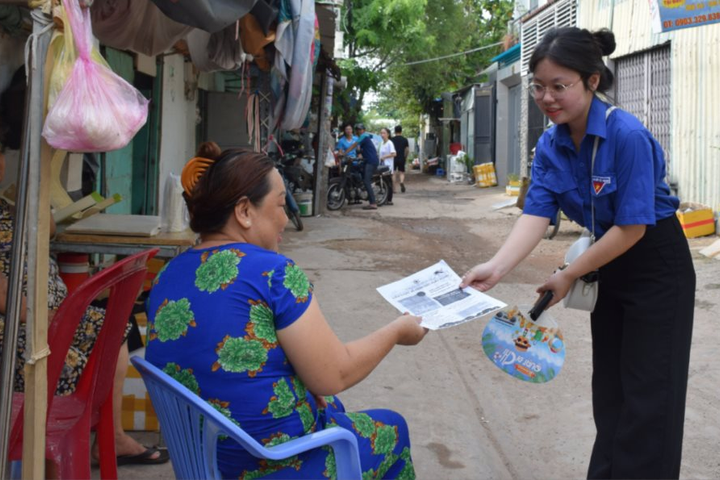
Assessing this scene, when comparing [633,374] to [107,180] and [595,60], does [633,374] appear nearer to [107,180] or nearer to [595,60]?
[595,60]

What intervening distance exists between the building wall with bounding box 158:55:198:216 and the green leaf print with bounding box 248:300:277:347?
6231 millimetres

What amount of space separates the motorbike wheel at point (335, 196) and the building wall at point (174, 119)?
16.4ft

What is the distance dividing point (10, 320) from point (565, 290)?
171 cm

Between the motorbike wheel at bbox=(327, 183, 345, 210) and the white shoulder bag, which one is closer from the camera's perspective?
the white shoulder bag

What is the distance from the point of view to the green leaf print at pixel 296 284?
1990 millimetres

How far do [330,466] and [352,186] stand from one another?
1406 centimetres

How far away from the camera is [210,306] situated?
2006mm

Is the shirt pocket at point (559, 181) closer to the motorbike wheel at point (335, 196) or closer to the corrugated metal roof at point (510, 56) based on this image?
the motorbike wheel at point (335, 196)

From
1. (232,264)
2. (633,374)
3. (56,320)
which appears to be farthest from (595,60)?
(56,320)

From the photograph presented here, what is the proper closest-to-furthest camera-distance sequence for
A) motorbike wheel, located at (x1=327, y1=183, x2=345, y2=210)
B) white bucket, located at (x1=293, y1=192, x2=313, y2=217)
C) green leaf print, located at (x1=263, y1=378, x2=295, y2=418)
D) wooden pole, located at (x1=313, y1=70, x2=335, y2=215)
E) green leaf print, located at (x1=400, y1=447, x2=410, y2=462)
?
green leaf print, located at (x1=263, y1=378, x2=295, y2=418) < green leaf print, located at (x1=400, y1=447, x2=410, y2=462) < wooden pole, located at (x1=313, y1=70, x2=335, y2=215) < white bucket, located at (x1=293, y1=192, x2=313, y2=217) < motorbike wheel, located at (x1=327, y1=183, x2=345, y2=210)

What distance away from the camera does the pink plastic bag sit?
2014mm

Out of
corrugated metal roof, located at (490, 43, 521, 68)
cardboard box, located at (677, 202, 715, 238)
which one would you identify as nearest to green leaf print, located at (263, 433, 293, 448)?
cardboard box, located at (677, 202, 715, 238)

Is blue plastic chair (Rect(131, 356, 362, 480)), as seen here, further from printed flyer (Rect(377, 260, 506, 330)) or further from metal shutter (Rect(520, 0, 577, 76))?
metal shutter (Rect(520, 0, 577, 76))

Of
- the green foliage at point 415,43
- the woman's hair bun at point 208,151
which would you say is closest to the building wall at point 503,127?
the green foliage at point 415,43
